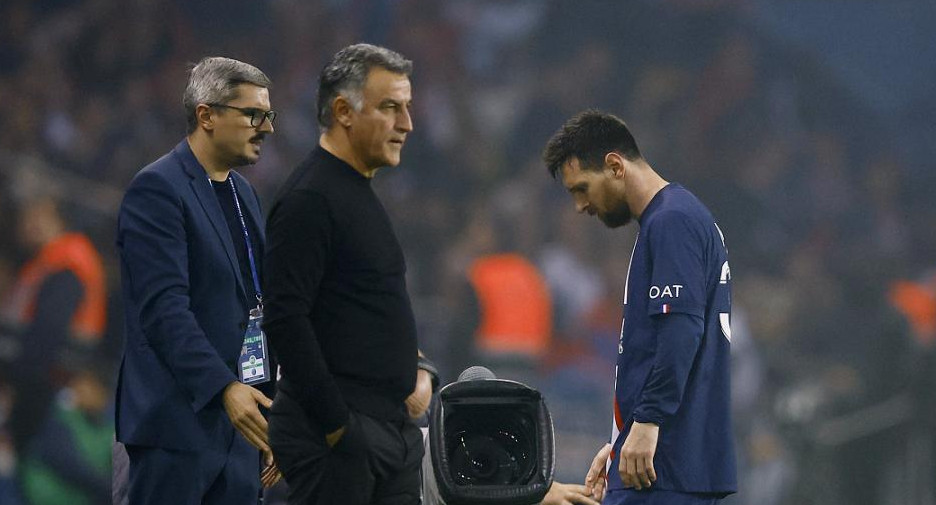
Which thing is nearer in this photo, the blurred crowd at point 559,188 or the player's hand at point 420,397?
the player's hand at point 420,397

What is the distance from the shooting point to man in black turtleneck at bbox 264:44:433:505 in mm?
2285

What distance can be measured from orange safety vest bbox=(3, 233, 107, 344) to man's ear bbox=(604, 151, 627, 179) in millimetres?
4759

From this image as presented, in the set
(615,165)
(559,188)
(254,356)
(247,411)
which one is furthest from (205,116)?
(559,188)

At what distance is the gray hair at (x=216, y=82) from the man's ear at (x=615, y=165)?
84 centimetres

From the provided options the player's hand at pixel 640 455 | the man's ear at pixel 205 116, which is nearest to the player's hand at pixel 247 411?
the man's ear at pixel 205 116

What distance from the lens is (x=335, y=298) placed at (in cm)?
236

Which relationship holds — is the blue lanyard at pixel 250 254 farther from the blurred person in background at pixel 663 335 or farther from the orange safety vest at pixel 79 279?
the orange safety vest at pixel 79 279

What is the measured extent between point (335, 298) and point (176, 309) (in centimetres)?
46

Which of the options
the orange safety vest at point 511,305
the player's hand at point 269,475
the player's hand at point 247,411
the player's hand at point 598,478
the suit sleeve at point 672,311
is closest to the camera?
the player's hand at point 247,411

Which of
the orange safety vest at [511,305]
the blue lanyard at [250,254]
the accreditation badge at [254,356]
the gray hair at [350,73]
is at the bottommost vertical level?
the accreditation badge at [254,356]

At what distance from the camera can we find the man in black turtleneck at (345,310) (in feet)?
7.50

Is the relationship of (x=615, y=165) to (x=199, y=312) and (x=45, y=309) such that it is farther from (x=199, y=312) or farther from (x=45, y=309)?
(x=45, y=309)

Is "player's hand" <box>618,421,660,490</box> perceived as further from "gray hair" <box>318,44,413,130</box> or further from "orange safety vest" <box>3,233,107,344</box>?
"orange safety vest" <box>3,233,107,344</box>

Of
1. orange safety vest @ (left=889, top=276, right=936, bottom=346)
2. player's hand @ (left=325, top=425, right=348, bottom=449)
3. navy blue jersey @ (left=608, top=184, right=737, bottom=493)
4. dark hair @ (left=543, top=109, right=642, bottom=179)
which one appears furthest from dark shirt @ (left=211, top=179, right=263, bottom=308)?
orange safety vest @ (left=889, top=276, right=936, bottom=346)
